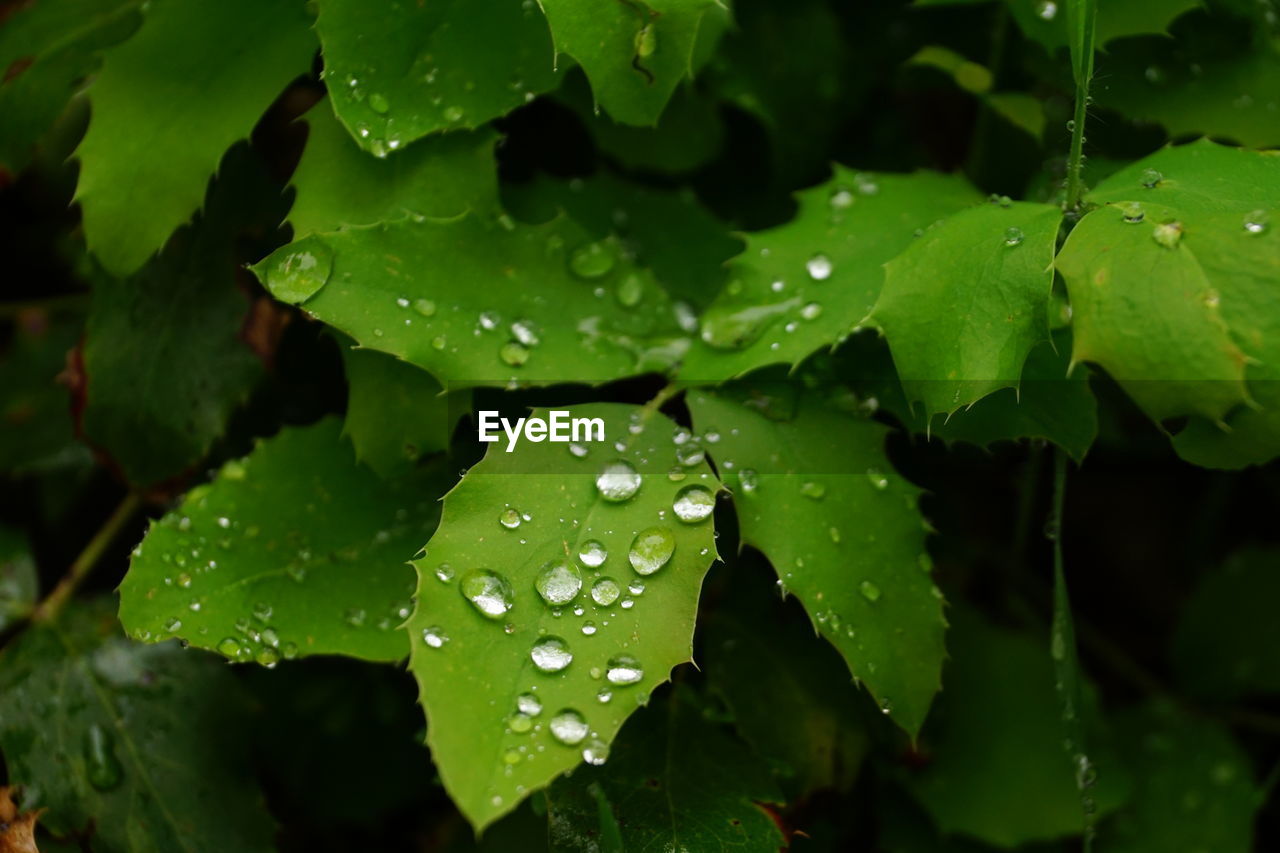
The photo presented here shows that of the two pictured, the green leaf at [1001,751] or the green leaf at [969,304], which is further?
the green leaf at [1001,751]

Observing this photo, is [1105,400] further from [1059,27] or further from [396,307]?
[396,307]

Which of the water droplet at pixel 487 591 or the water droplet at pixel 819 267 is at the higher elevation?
the water droplet at pixel 819 267

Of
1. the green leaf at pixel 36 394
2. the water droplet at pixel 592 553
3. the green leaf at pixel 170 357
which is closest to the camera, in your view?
the water droplet at pixel 592 553

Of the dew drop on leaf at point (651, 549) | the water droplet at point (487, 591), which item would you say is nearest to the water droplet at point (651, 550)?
the dew drop on leaf at point (651, 549)

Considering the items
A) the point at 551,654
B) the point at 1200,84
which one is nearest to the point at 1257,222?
the point at 1200,84

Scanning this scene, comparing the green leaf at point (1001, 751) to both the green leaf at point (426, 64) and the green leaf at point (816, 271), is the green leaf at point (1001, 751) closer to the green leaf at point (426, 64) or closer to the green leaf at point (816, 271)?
the green leaf at point (816, 271)

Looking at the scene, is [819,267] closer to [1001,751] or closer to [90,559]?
[1001,751]

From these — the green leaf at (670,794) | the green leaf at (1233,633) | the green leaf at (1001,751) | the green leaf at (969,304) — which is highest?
the green leaf at (969,304)

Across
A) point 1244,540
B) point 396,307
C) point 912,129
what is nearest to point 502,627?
point 396,307
